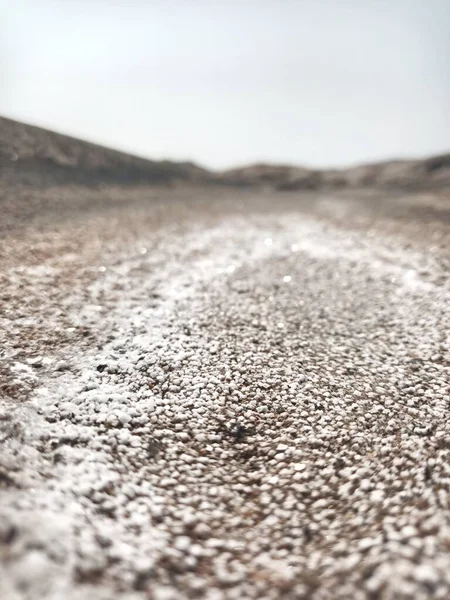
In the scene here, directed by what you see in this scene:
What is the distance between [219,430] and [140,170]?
114 ft

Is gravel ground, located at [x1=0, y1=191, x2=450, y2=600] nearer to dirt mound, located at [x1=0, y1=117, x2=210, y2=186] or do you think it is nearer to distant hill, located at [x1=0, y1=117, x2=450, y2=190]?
dirt mound, located at [x1=0, y1=117, x2=210, y2=186]

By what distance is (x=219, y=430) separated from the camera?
300 inches

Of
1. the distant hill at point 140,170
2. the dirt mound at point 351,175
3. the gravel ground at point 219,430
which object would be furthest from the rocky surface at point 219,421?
the dirt mound at point 351,175

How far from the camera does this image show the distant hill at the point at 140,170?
25.6 meters

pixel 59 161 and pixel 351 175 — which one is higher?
pixel 351 175

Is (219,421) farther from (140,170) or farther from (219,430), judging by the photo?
(140,170)

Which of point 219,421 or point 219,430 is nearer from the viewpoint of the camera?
point 219,430

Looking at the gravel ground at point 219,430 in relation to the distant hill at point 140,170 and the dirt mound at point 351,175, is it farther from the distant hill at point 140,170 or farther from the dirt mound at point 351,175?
the dirt mound at point 351,175

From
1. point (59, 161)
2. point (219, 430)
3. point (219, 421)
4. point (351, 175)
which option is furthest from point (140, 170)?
point (219, 430)

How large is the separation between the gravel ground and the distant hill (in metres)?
13.2

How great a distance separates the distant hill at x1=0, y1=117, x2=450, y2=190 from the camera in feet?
84.1

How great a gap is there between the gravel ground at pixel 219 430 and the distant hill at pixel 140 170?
13.2 meters

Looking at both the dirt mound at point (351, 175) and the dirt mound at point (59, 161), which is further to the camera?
the dirt mound at point (351, 175)

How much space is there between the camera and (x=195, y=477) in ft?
21.6
